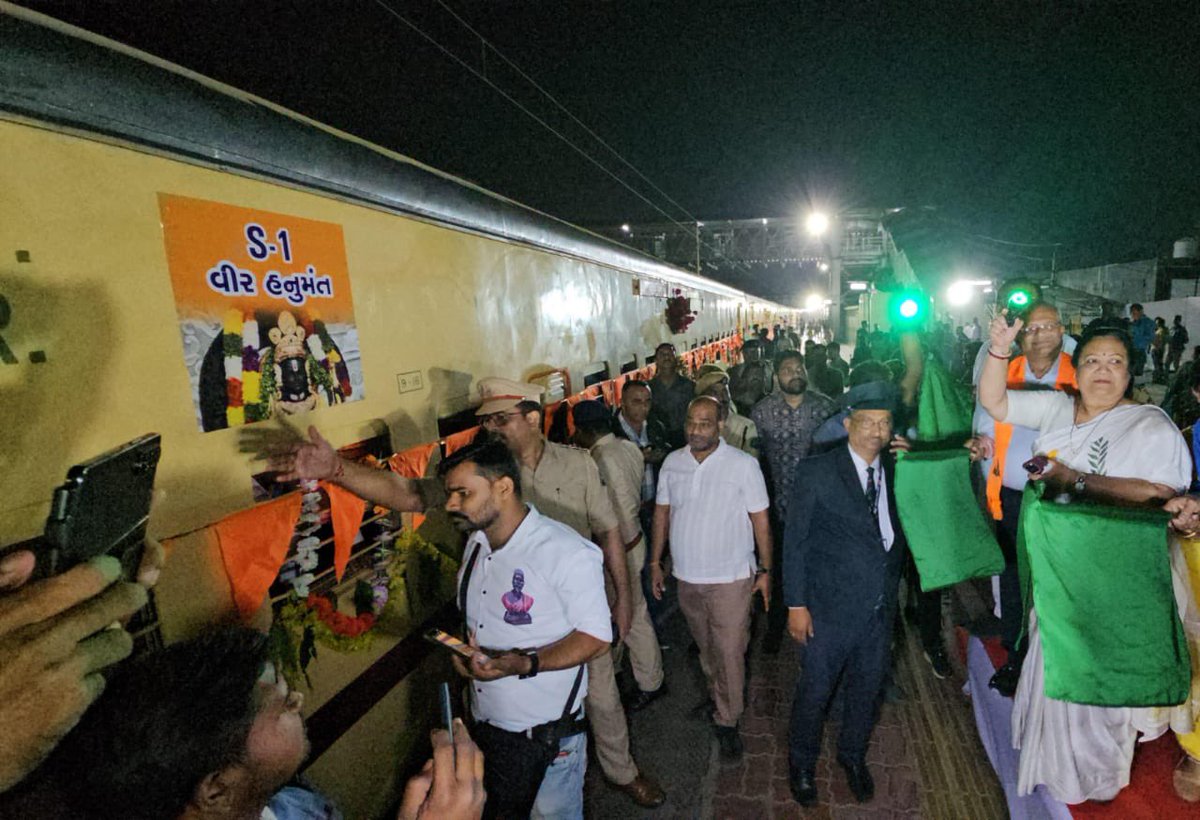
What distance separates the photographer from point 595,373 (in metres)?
7.04

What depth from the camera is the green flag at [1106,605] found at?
2264 mm

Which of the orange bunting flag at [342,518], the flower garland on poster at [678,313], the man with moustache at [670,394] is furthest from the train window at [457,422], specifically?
the flower garland on poster at [678,313]

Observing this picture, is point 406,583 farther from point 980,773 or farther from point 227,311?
point 980,773

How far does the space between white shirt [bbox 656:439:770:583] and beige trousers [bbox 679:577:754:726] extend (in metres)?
0.09

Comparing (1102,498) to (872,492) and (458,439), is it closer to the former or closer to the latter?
(872,492)

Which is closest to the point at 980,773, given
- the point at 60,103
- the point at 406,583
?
the point at 406,583

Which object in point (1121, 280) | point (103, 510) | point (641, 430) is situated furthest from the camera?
point (1121, 280)

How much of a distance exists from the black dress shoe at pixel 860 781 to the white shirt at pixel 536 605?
2147mm

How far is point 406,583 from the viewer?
342 centimetres

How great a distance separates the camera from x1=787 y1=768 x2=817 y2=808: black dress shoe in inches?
Answer: 130

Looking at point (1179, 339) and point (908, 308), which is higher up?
point (908, 308)

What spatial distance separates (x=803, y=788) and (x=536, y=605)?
2.31 metres

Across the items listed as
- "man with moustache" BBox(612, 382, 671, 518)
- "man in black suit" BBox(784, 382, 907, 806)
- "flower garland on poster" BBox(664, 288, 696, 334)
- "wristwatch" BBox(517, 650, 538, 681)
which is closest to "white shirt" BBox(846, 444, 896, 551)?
"man in black suit" BBox(784, 382, 907, 806)

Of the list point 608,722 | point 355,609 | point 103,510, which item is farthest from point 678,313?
point 103,510
